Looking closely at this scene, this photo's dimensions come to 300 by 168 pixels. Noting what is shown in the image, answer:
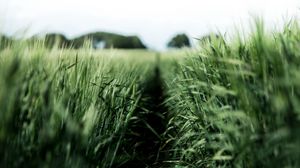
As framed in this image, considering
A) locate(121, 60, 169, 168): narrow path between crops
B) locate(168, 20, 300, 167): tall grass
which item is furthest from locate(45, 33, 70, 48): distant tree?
locate(121, 60, 169, 168): narrow path between crops

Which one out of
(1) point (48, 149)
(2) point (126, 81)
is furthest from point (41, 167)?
(2) point (126, 81)

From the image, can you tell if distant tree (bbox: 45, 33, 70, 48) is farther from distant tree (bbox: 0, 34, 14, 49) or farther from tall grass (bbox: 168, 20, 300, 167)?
tall grass (bbox: 168, 20, 300, 167)

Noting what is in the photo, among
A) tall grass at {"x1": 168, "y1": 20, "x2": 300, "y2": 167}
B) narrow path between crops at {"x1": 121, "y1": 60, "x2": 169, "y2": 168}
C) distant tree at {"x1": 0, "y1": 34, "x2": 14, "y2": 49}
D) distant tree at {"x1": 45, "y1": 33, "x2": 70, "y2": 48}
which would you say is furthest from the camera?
narrow path between crops at {"x1": 121, "y1": 60, "x2": 169, "y2": 168}

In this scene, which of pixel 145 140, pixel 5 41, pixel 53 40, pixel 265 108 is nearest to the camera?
pixel 265 108

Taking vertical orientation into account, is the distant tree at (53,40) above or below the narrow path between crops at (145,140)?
above

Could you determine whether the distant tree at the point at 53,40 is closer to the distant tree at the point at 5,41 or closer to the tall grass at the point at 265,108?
the distant tree at the point at 5,41

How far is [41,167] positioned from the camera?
194 centimetres

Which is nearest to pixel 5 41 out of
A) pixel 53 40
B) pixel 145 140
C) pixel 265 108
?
pixel 53 40

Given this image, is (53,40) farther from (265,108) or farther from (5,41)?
(265,108)

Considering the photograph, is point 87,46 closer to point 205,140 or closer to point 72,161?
point 205,140

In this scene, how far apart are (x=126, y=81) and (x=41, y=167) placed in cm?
265

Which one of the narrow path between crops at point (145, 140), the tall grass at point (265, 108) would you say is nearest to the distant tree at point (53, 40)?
the tall grass at point (265, 108)

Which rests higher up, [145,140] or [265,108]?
[265,108]

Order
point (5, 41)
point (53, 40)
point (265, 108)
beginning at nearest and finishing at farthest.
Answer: point (265, 108) → point (5, 41) → point (53, 40)
